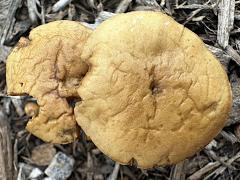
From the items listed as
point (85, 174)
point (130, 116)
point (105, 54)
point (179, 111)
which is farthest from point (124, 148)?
point (85, 174)

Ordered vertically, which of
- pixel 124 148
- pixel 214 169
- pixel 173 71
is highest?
pixel 173 71

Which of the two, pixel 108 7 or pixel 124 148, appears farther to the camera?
pixel 108 7

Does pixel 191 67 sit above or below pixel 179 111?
above

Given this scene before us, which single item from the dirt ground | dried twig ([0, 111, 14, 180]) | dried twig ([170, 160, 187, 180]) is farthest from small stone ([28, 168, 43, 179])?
dried twig ([170, 160, 187, 180])

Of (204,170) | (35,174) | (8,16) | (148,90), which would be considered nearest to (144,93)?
(148,90)

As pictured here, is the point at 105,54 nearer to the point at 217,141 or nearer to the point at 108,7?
the point at 108,7

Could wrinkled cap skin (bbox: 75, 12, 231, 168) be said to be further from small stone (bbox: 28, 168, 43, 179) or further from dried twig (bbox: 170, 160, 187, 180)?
small stone (bbox: 28, 168, 43, 179)

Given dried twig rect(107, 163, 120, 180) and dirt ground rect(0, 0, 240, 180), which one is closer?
dirt ground rect(0, 0, 240, 180)
